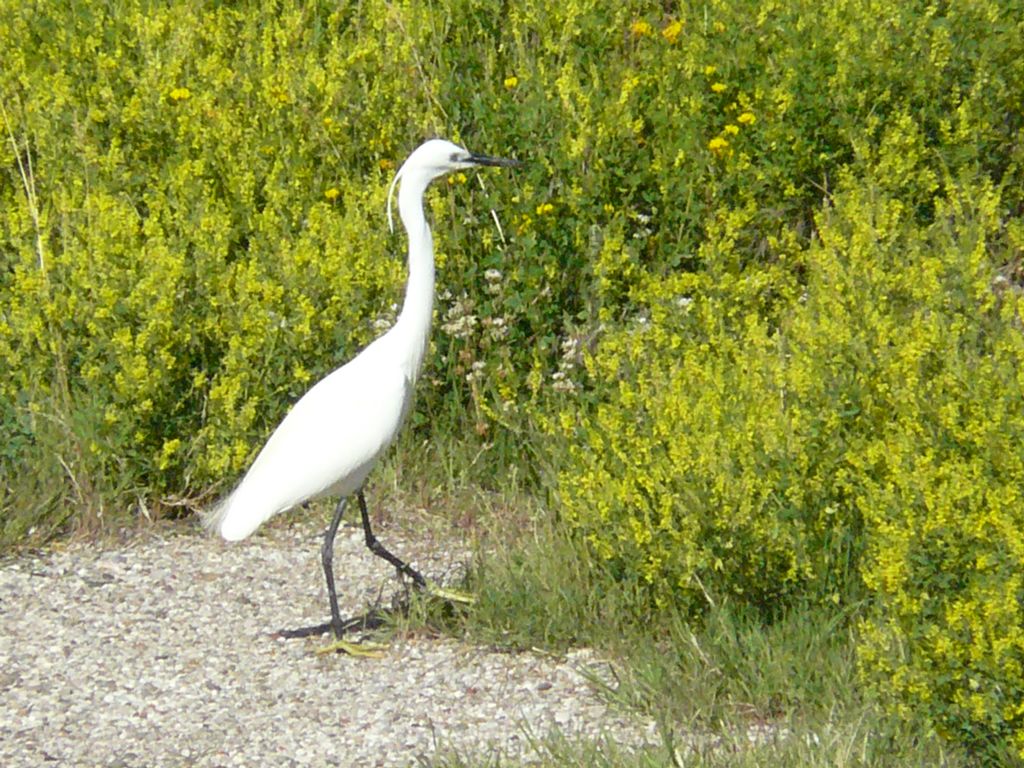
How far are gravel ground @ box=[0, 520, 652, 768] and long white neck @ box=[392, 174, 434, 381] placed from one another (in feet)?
2.73

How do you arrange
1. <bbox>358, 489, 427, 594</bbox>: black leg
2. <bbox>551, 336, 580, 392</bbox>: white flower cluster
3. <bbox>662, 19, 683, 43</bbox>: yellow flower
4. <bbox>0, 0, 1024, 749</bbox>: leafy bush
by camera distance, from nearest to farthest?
<bbox>0, 0, 1024, 749</bbox>: leafy bush, <bbox>358, 489, 427, 594</bbox>: black leg, <bbox>551, 336, 580, 392</bbox>: white flower cluster, <bbox>662, 19, 683, 43</bbox>: yellow flower

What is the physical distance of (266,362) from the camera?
20.0ft

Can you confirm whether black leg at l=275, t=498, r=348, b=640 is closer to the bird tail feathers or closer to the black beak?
the bird tail feathers

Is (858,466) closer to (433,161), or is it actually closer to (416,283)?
(416,283)

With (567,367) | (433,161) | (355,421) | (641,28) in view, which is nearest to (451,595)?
(355,421)

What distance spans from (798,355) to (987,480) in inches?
37.5

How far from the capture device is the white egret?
520cm

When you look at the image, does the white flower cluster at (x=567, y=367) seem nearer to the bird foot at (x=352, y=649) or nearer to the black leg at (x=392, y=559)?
the black leg at (x=392, y=559)

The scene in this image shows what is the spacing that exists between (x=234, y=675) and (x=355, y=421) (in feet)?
2.80

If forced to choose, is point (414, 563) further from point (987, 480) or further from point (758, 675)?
point (987, 480)

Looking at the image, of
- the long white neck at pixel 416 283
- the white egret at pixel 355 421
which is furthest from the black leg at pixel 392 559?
the long white neck at pixel 416 283

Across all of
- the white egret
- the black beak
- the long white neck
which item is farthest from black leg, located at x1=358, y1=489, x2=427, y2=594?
the black beak

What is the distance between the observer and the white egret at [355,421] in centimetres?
520

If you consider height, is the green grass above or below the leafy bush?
below
